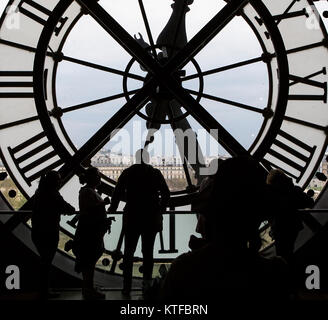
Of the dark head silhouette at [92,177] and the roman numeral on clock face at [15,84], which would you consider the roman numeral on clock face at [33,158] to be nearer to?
the roman numeral on clock face at [15,84]

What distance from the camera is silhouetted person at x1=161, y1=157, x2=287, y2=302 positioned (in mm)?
924

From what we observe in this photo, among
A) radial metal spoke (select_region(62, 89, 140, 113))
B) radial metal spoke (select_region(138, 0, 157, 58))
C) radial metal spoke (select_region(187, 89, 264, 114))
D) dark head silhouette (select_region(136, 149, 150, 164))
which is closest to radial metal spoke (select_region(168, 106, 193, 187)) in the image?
radial metal spoke (select_region(187, 89, 264, 114))

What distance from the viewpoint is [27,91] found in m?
3.45

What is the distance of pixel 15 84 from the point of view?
3.42 m

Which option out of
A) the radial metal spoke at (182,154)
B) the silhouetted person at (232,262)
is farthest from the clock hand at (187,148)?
the silhouetted person at (232,262)

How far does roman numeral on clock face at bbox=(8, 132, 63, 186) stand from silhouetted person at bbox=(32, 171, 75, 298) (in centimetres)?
95

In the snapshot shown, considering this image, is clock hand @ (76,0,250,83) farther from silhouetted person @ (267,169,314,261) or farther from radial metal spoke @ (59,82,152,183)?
silhouetted person @ (267,169,314,261)

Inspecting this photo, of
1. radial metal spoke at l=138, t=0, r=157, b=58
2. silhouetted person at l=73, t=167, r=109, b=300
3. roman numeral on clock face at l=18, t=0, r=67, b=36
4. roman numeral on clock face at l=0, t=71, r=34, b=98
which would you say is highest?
roman numeral on clock face at l=18, t=0, r=67, b=36

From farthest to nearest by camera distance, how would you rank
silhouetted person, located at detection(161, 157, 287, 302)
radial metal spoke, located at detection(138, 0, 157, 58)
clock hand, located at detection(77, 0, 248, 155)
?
radial metal spoke, located at detection(138, 0, 157, 58) → clock hand, located at detection(77, 0, 248, 155) → silhouetted person, located at detection(161, 157, 287, 302)

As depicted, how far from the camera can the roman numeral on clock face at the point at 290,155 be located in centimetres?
347

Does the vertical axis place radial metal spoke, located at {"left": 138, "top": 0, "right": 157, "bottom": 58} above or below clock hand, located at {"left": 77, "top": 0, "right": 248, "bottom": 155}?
above
